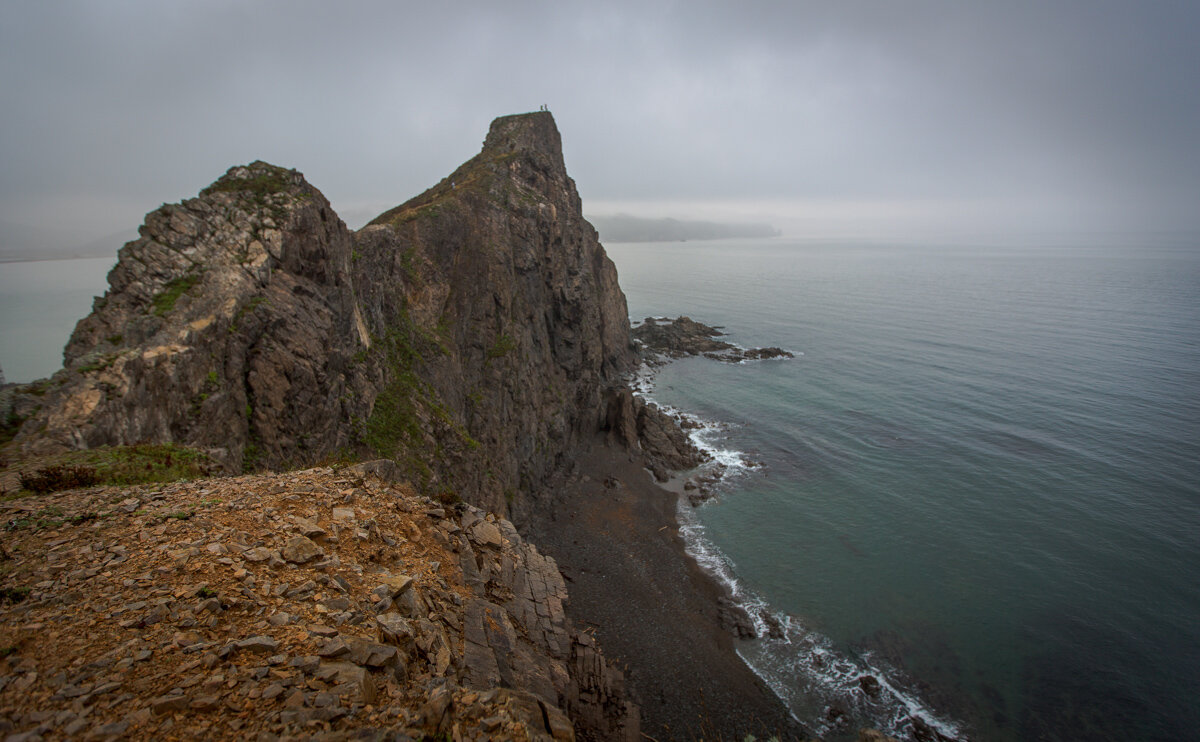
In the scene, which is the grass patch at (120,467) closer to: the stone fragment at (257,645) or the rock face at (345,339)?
the rock face at (345,339)

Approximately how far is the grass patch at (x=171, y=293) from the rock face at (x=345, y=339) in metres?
0.07

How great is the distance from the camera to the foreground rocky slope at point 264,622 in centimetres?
720

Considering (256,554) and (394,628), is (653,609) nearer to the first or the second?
(394,628)

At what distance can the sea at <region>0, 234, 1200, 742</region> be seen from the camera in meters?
29.2

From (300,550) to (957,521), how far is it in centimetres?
4973

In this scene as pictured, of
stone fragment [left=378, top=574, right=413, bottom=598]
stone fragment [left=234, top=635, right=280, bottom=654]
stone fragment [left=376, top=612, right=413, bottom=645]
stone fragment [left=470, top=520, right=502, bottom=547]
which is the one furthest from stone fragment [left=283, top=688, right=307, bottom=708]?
stone fragment [left=470, top=520, right=502, bottom=547]

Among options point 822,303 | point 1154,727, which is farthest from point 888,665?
point 822,303

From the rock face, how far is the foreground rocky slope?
23.3 ft

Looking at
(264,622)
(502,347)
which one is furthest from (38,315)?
(264,622)

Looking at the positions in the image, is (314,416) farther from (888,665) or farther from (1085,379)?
(1085,379)

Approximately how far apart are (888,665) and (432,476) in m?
30.7

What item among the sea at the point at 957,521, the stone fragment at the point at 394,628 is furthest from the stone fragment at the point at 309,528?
the sea at the point at 957,521

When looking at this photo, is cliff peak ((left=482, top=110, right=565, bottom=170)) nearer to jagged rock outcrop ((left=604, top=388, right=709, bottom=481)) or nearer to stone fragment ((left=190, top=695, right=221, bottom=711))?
jagged rock outcrop ((left=604, top=388, right=709, bottom=481))

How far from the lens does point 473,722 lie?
8352 mm
